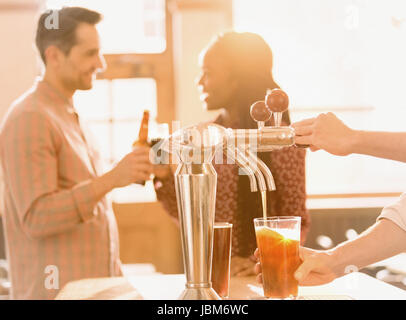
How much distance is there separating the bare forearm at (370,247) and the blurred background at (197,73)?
2.70m

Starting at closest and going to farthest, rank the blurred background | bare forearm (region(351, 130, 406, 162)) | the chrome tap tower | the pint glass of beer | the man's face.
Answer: the chrome tap tower → the pint glass of beer → bare forearm (region(351, 130, 406, 162)) → the man's face → the blurred background

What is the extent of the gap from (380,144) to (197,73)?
2.79 metres

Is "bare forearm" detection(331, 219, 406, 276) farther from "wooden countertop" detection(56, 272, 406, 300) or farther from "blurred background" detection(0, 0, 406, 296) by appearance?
"blurred background" detection(0, 0, 406, 296)

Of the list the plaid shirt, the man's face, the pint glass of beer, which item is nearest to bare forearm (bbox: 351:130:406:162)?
the pint glass of beer

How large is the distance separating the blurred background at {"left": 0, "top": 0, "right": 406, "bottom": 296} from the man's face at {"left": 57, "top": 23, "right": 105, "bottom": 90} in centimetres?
176

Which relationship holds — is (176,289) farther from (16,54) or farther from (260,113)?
(16,54)

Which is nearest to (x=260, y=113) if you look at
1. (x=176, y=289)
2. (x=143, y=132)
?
(x=176, y=289)

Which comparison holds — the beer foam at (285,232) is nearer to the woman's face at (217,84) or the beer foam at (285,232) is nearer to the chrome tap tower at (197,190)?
the chrome tap tower at (197,190)

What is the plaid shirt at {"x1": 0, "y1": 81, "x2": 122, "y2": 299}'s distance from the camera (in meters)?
1.74

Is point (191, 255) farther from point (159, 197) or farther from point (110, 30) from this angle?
point (110, 30)

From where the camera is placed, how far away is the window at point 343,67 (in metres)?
4.04

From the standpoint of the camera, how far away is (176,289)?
4.11ft

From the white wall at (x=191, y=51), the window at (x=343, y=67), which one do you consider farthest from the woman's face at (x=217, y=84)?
the window at (x=343, y=67)
